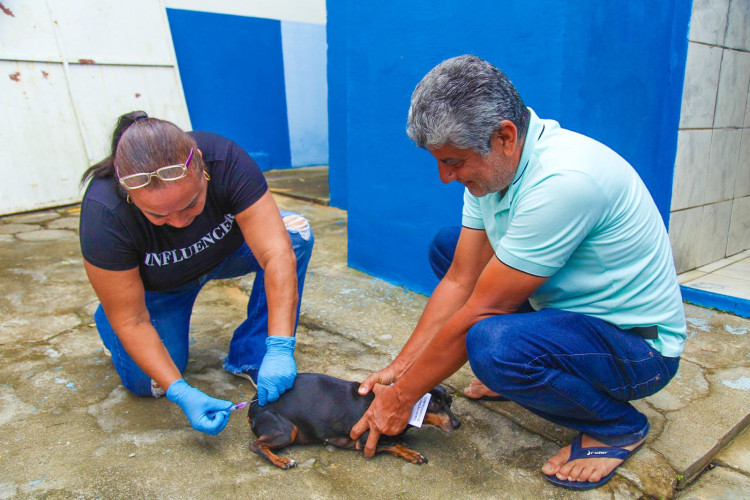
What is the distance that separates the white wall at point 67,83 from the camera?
5.21 metres

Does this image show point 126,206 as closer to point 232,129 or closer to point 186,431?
point 186,431

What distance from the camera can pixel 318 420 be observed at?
195 cm

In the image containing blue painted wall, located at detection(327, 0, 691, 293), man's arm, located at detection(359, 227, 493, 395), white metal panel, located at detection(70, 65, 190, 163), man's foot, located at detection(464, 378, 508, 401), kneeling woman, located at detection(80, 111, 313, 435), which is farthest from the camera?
white metal panel, located at detection(70, 65, 190, 163)

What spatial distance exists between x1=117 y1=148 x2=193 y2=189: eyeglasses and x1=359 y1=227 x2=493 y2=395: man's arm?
3.21ft

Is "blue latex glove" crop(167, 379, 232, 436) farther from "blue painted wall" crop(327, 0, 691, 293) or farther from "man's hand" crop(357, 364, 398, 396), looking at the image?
"blue painted wall" crop(327, 0, 691, 293)

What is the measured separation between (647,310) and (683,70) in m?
1.96

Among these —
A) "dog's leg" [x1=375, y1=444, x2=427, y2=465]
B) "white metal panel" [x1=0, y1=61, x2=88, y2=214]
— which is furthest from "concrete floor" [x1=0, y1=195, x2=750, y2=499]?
"white metal panel" [x1=0, y1=61, x2=88, y2=214]

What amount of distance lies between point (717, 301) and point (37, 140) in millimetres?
5865

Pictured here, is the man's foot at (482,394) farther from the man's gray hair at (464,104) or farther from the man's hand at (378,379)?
the man's gray hair at (464,104)

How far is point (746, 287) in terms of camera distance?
316 cm

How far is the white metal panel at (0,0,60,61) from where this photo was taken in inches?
201

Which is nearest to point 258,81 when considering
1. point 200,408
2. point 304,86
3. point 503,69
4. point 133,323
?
point 304,86

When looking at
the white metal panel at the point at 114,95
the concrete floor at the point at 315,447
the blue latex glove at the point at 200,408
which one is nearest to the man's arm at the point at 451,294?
the concrete floor at the point at 315,447

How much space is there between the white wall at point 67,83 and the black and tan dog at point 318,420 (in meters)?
4.62
